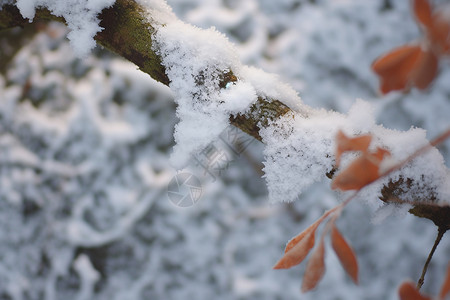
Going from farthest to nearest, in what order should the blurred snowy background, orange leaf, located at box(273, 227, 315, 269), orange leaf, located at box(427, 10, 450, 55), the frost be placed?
the blurred snowy background → the frost → orange leaf, located at box(273, 227, 315, 269) → orange leaf, located at box(427, 10, 450, 55)

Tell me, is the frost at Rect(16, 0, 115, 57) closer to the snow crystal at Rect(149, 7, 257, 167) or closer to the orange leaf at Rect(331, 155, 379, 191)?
the snow crystal at Rect(149, 7, 257, 167)

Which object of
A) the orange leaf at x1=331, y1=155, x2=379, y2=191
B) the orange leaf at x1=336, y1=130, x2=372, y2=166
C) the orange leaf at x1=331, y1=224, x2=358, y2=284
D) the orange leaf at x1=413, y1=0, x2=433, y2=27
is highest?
the orange leaf at x1=413, y1=0, x2=433, y2=27

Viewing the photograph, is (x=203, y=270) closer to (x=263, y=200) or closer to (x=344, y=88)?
(x=263, y=200)

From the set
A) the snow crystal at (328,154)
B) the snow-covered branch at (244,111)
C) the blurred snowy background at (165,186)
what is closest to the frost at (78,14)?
the snow-covered branch at (244,111)

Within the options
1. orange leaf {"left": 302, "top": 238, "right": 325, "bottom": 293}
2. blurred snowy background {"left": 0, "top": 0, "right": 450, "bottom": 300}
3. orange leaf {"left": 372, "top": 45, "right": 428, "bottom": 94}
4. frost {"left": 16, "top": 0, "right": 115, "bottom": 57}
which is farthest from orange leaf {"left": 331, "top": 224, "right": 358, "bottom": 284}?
blurred snowy background {"left": 0, "top": 0, "right": 450, "bottom": 300}

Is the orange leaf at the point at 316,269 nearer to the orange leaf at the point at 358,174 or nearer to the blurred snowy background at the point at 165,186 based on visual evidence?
the orange leaf at the point at 358,174
